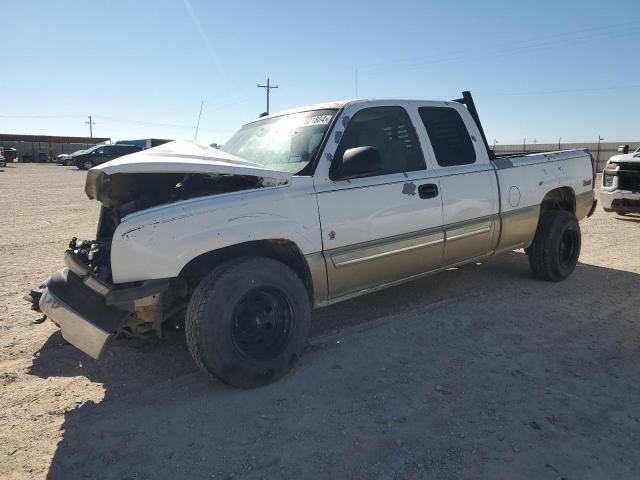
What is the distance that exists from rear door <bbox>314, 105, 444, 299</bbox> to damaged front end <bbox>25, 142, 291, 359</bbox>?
493mm

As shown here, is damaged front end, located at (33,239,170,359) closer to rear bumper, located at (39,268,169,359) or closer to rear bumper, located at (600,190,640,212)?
Result: rear bumper, located at (39,268,169,359)

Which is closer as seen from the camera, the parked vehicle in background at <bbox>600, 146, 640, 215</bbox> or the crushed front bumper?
the crushed front bumper

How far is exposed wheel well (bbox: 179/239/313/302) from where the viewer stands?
126 inches

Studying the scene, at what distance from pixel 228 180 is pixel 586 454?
2.71 m

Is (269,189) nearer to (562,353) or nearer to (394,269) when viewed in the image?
(394,269)

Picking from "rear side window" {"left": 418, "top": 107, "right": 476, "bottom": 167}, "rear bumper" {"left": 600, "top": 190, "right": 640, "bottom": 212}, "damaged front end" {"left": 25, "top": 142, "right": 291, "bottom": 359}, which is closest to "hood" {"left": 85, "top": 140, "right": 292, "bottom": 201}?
"damaged front end" {"left": 25, "top": 142, "right": 291, "bottom": 359}

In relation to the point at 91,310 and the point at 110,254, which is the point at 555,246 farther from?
the point at 91,310

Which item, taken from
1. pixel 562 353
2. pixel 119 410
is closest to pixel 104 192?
pixel 119 410

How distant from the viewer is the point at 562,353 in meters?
3.58

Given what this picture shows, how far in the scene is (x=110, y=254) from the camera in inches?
117

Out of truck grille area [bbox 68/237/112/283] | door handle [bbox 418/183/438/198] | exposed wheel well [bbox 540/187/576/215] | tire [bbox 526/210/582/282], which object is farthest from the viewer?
exposed wheel well [bbox 540/187/576/215]

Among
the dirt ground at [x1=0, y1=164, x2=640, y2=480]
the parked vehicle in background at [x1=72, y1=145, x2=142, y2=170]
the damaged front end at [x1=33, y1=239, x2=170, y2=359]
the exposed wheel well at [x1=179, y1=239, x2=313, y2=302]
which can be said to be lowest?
the dirt ground at [x1=0, y1=164, x2=640, y2=480]

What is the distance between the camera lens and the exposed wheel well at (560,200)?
5.41m

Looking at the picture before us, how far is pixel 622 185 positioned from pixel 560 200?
506 cm
